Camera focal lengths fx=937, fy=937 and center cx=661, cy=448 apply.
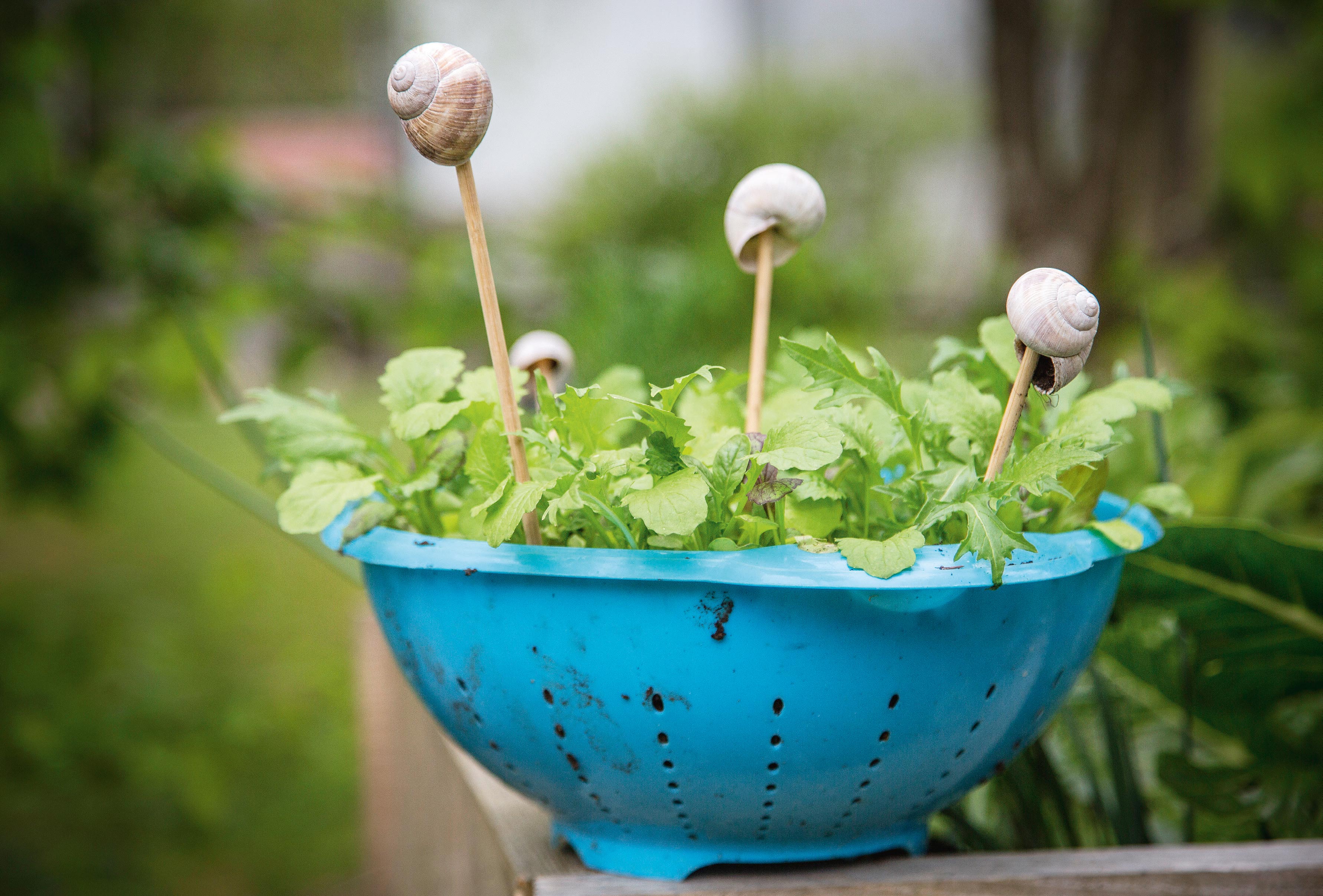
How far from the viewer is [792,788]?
334mm

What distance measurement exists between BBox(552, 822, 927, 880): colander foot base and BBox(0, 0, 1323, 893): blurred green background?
12cm

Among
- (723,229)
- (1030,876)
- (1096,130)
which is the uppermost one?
(1096,130)

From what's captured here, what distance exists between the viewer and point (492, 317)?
32 cm

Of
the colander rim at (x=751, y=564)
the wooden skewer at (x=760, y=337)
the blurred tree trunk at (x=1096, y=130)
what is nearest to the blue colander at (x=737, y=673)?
the colander rim at (x=751, y=564)

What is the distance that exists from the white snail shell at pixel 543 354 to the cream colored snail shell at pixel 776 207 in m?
0.10

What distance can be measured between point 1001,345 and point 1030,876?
22cm

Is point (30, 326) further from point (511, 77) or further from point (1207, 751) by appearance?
point (511, 77)

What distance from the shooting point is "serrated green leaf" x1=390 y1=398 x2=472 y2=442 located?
13.7 inches

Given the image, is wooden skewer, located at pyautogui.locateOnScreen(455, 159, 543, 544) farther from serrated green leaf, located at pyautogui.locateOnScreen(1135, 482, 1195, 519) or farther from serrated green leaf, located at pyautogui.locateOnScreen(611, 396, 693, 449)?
serrated green leaf, located at pyautogui.locateOnScreen(1135, 482, 1195, 519)

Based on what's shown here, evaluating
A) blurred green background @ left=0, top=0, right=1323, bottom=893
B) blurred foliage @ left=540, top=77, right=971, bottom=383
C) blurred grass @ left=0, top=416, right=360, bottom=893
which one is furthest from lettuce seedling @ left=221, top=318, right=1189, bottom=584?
blurred grass @ left=0, top=416, right=360, bottom=893

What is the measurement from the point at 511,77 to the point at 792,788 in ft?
8.67

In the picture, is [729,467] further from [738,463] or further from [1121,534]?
[1121,534]

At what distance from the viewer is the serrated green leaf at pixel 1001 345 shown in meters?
0.40

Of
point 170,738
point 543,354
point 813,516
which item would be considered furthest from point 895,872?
point 170,738
